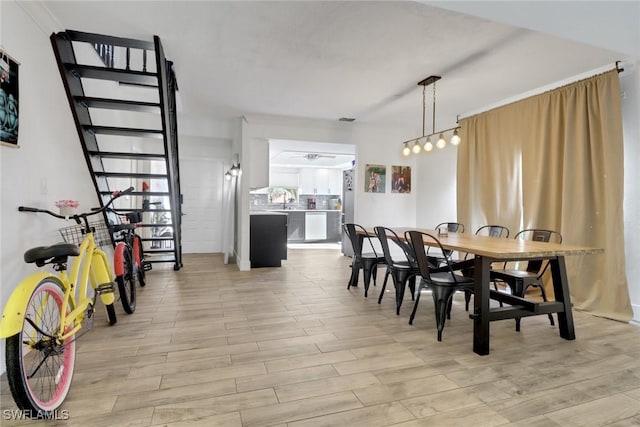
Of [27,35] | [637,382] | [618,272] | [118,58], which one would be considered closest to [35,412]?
[27,35]

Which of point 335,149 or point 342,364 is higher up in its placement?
point 335,149

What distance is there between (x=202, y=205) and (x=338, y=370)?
5.49 metres

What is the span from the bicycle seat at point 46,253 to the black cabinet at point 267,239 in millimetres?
3595

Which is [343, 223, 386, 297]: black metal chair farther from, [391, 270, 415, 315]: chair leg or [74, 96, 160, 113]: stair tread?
[74, 96, 160, 113]: stair tread

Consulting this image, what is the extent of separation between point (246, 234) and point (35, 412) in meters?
3.84

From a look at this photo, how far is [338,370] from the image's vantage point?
2.13 m

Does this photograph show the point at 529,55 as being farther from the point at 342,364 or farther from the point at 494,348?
the point at 342,364

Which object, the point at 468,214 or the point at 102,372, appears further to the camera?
the point at 468,214

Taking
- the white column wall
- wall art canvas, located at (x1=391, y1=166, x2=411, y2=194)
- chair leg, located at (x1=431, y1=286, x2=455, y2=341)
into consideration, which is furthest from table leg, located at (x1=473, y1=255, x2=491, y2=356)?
wall art canvas, located at (x1=391, y1=166, x2=411, y2=194)

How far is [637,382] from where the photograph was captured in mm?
2031

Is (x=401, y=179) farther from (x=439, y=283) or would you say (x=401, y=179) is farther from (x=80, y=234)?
(x=80, y=234)

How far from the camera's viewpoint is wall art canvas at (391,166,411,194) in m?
6.39

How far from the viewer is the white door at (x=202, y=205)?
674 centimetres

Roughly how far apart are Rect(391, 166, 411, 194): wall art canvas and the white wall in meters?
4.99
